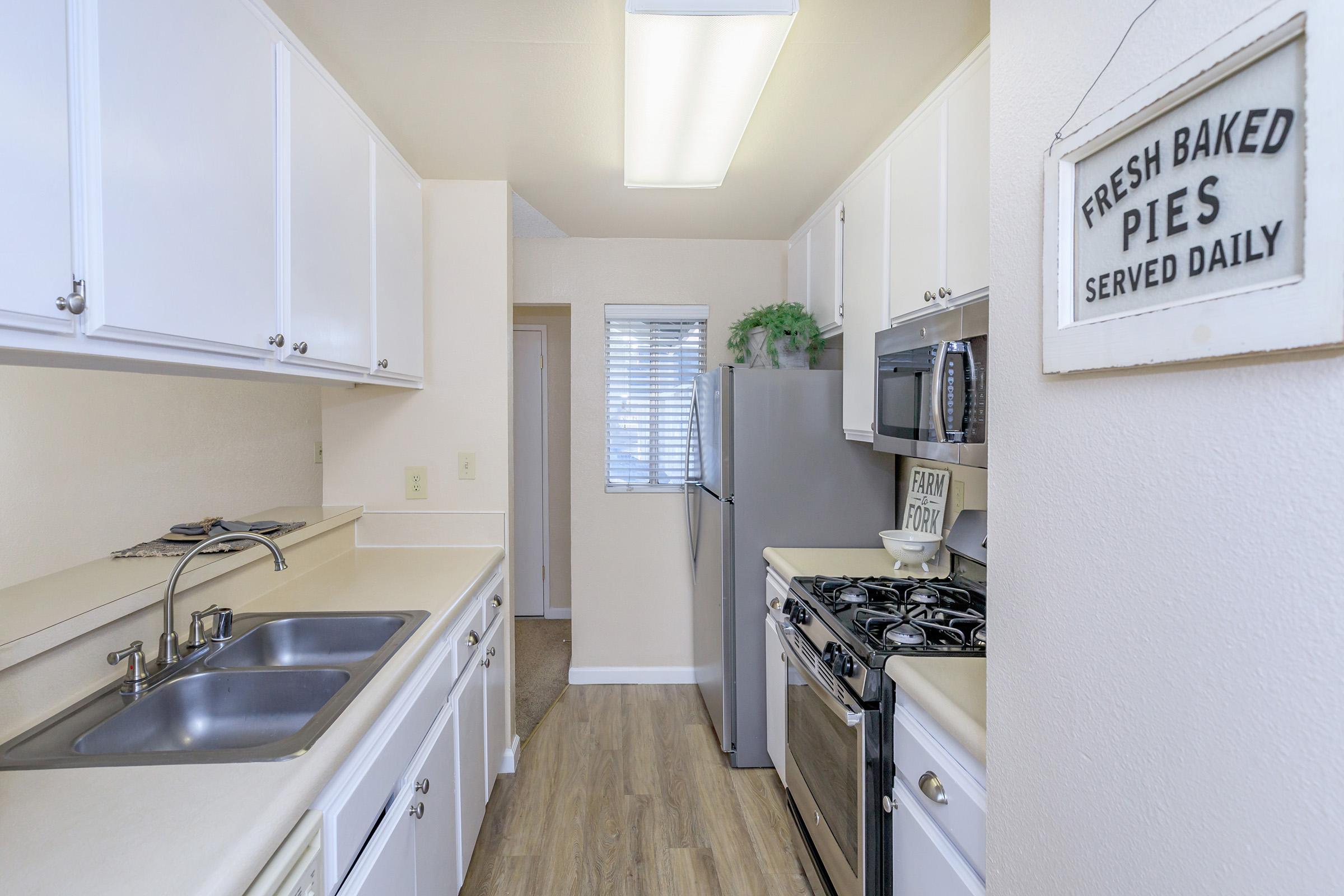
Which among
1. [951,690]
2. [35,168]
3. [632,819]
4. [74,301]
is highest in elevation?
[35,168]

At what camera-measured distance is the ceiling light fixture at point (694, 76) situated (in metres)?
1.34

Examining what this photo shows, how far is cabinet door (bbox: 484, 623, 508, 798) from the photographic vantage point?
221 cm

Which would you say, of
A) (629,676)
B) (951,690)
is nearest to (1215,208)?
(951,690)

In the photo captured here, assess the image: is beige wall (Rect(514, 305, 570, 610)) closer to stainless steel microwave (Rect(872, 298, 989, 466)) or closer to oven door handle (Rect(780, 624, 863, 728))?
oven door handle (Rect(780, 624, 863, 728))

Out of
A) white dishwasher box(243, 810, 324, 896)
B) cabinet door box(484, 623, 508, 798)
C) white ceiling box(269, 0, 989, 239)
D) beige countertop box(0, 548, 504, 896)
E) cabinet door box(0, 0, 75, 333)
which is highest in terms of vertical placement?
white ceiling box(269, 0, 989, 239)

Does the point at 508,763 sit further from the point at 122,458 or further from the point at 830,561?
the point at 122,458

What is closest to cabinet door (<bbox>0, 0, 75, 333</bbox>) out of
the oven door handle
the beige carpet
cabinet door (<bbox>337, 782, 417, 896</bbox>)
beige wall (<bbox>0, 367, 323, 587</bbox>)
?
beige wall (<bbox>0, 367, 323, 587</bbox>)

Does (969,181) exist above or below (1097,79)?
above

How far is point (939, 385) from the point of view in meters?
1.60

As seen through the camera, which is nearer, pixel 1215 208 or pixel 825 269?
pixel 1215 208

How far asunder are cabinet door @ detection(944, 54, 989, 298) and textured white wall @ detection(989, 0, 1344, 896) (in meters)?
0.66

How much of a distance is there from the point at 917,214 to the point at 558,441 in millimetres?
3198

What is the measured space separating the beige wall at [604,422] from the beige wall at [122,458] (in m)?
1.36

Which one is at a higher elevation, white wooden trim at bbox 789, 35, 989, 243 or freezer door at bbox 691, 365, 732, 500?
white wooden trim at bbox 789, 35, 989, 243
